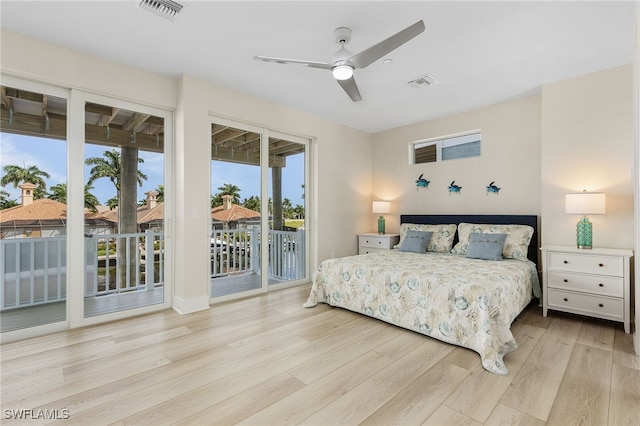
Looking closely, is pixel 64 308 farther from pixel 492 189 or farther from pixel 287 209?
pixel 492 189

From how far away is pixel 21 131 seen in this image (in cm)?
275

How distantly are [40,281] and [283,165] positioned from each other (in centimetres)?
311

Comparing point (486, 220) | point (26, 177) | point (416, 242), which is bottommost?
point (416, 242)

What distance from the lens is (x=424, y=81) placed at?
350 cm

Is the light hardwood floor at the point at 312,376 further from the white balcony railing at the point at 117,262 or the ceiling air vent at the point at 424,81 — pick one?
the ceiling air vent at the point at 424,81

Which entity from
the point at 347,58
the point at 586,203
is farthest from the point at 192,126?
the point at 586,203

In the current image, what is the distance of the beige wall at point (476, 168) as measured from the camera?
13.0ft

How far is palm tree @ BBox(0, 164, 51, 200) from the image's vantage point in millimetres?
2686

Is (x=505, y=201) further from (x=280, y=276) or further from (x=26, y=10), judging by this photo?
(x=26, y=10)

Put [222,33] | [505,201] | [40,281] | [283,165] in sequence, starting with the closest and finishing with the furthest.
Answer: [222,33]
[40,281]
[505,201]
[283,165]

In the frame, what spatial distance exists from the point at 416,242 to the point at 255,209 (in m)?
2.33

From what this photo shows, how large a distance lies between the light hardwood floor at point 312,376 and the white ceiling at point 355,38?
2.63 metres

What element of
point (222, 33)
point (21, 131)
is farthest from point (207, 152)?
point (21, 131)

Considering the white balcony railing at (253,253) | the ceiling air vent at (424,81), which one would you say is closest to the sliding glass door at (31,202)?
the white balcony railing at (253,253)
